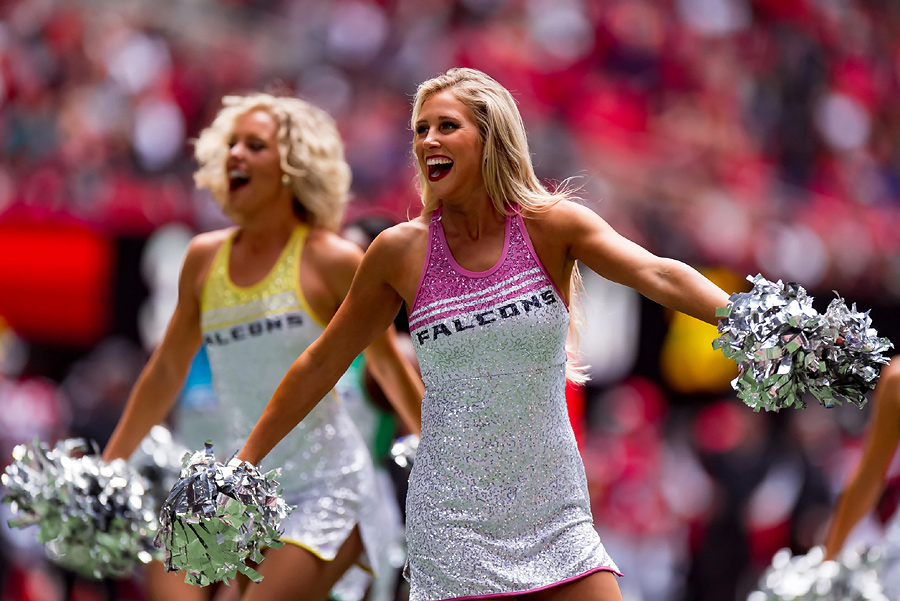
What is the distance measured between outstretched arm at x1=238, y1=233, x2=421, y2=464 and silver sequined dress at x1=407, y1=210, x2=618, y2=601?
0.14 meters

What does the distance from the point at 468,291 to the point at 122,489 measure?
1707 mm

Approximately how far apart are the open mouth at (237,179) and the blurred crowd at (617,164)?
3.36 m

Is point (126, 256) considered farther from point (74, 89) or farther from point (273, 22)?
point (273, 22)

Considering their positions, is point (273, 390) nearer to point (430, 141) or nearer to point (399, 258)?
point (399, 258)

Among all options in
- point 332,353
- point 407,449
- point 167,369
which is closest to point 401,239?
point 332,353

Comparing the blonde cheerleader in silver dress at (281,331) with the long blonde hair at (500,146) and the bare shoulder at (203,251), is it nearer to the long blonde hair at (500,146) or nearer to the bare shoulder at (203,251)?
the bare shoulder at (203,251)

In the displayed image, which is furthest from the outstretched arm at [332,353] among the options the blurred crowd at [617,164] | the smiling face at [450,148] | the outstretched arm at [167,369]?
the blurred crowd at [617,164]

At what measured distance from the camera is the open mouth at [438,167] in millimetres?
3090

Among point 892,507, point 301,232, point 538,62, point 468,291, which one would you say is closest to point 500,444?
point 468,291

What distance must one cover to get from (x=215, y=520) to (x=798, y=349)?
1405 millimetres

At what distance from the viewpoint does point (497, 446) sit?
2992 millimetres

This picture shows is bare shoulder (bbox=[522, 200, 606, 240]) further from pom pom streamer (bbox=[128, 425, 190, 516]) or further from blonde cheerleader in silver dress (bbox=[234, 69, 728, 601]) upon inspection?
pom pom streamer (bbox=[128, 425, 190, 516])

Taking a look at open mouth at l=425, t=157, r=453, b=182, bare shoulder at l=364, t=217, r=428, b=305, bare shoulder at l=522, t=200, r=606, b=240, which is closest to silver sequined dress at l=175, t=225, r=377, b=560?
bare shoulder at l=364, t=217, r=428, b=305

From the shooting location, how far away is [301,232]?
4.20m
